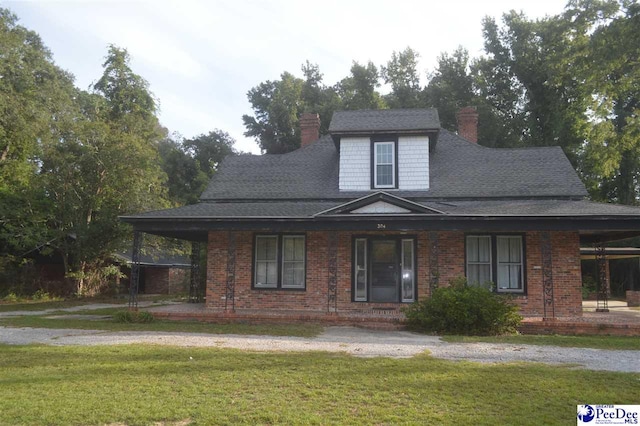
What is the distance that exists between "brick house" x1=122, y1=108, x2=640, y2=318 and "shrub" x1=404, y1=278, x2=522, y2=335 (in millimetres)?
1392

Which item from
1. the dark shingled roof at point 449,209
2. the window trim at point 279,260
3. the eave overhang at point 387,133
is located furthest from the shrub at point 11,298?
the eave overhang at point 387,133

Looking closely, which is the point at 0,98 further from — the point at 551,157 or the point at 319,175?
the point at 551,157

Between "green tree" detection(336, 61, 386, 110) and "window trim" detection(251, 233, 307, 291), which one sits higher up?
"green tree" detection(336, 61, 386, 110)

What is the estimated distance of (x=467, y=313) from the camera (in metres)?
11.5

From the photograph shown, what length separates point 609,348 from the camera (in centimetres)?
987

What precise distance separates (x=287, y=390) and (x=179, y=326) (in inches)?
287

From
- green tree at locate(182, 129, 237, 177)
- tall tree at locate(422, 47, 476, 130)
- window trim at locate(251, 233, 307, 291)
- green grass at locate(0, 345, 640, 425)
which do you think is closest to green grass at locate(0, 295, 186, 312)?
window trim at locate(251, 233, 307, 291)

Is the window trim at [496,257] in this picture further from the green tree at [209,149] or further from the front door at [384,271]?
the green tree at [209,149]

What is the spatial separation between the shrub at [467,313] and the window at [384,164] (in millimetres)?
5609

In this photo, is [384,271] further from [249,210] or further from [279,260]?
[249,210]

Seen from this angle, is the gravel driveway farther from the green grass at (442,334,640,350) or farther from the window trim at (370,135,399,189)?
the window trim at (370,135,399,189)

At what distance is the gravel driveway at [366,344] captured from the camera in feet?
28.0

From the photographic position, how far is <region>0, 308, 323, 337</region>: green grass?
464 inches

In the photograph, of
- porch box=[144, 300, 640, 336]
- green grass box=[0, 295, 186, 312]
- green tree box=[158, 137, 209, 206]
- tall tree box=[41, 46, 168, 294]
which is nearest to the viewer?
porch box=[144, 300, 640, 336]
